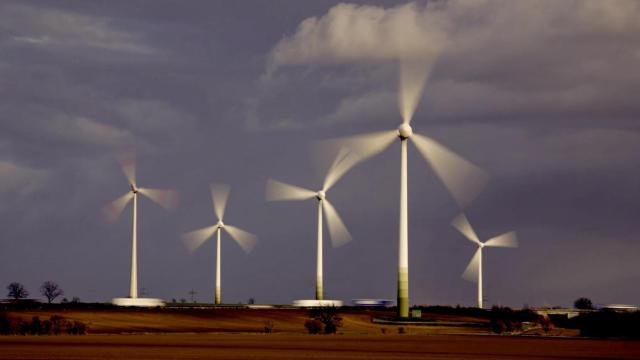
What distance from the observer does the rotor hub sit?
124m

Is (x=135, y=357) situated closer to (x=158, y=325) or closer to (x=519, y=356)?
(x=519, y=356)

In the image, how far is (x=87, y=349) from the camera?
72000 millimetres

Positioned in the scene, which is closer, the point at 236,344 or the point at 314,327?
the point at 236,344

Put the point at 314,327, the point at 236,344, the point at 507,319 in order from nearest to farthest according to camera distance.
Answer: the point at 236,344 < the point at 314,327 < the point at 507,319

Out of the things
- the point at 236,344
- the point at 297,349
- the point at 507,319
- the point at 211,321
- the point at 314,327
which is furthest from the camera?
the point at 507,319

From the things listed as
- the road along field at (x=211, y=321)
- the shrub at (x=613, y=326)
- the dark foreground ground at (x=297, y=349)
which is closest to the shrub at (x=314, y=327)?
the road along field at (x=211, y=321)

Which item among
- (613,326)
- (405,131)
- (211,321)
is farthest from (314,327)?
(613,326)

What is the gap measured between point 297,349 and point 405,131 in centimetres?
5044

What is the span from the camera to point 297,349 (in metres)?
77.9

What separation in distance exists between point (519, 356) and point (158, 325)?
5411 centimetres

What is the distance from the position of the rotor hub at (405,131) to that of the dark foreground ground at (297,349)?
3198 cm

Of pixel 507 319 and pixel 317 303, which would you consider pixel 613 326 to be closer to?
pixel 507 319

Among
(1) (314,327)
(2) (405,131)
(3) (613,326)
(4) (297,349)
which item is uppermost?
(2) (405,131)

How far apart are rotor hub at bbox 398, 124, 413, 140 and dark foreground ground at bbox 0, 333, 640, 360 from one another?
3198 cm
